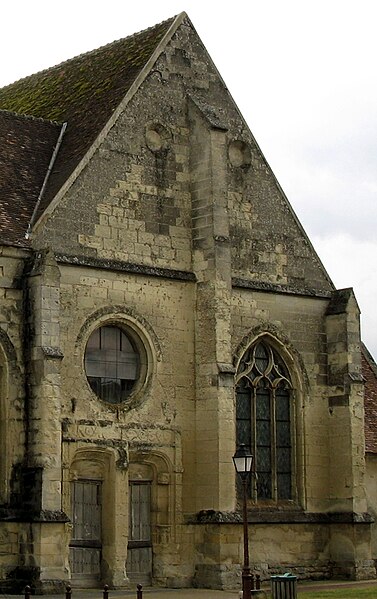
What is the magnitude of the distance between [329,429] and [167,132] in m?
8.61

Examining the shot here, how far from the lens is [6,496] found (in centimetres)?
2792

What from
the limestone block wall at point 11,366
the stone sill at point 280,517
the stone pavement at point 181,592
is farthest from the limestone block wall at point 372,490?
the limestone block wall at point 11,366

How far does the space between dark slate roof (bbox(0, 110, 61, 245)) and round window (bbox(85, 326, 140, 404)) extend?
3076 mm

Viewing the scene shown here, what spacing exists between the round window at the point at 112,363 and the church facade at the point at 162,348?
4 centimetres

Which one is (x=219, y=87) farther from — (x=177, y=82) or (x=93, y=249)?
(x=93, y=249)

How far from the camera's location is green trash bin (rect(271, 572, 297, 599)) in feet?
79.6

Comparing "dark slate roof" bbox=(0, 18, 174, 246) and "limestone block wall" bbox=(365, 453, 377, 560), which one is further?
"limestone block wall" bbox=(365, 453, 377, 560)

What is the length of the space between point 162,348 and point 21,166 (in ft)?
17.7

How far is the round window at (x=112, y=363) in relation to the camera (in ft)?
99.3

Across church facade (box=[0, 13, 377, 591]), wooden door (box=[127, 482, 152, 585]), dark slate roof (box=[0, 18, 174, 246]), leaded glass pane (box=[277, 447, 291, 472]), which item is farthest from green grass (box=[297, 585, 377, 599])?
dark slate roof (box=[0, 18, 174, 246])

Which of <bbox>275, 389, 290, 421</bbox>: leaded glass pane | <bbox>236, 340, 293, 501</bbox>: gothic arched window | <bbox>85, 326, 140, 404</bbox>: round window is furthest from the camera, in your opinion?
<bbox>275, 389, 290, 421</bbox>: leaded glass pane

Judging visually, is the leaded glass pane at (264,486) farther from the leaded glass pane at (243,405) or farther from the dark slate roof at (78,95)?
the dark slate roof at (78,95)

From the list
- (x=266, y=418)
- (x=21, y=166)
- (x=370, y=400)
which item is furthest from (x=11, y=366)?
(x=370, y=400)

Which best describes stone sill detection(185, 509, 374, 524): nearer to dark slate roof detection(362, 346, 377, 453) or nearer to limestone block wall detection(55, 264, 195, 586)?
limestone block wall detection(55, 264, 195, 586)
